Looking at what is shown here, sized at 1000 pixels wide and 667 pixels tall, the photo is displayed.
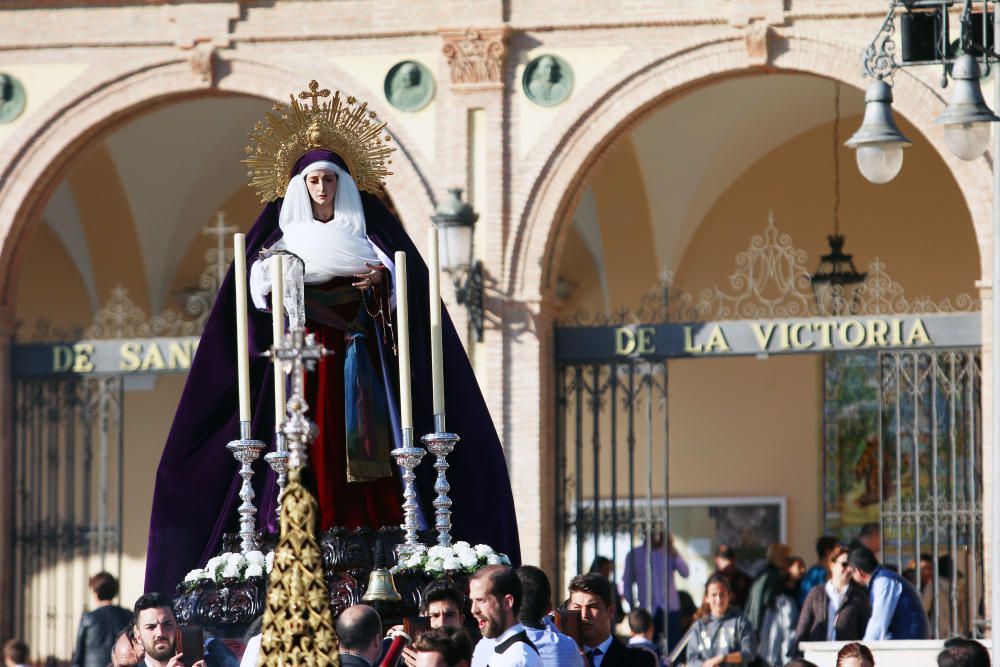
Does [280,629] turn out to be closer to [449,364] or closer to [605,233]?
[449,364]

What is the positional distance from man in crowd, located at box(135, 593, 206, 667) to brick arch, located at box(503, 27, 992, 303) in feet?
27.6

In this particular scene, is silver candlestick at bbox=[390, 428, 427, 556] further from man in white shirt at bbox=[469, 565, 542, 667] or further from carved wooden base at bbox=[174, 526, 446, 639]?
man in white shirt at bbox=[469, 565, 542, 667]

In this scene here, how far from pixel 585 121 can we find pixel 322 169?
7.79 metres

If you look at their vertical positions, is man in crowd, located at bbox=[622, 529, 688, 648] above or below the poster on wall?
below

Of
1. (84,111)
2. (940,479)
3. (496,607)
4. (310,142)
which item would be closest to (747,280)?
(940,479)

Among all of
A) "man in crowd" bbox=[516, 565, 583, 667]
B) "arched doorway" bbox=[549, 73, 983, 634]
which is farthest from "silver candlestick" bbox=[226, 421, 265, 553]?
"arched doorway" bbox=[549, 73, 983, 634]

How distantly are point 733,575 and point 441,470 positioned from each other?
8181 mm

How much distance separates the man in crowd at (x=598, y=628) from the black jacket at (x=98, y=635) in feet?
17.0

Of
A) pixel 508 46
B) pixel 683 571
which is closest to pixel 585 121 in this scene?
Result: pixel 508 46

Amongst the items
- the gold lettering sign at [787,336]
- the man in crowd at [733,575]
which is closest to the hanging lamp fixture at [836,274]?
the gold lettering sign at [787,336]

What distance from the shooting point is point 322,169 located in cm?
682

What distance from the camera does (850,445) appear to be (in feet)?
59.7

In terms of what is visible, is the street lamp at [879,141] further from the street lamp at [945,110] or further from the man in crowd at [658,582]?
the man in crowd at [658,582]

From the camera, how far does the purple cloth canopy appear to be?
270 inches
